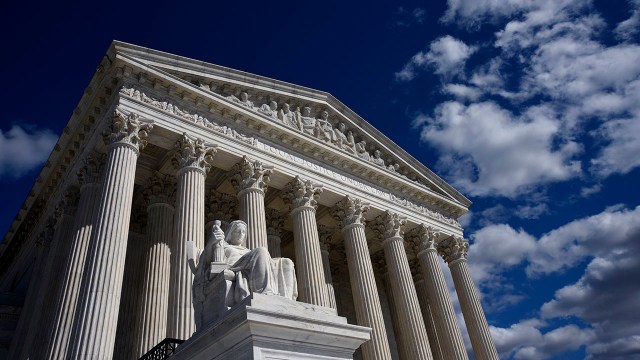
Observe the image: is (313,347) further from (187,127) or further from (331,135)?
(331,135)

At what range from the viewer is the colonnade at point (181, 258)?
15344 millimetres

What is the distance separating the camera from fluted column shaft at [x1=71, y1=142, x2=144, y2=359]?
14.0 m

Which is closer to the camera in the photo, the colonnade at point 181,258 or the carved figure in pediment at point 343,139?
the colonnade at point 181,258

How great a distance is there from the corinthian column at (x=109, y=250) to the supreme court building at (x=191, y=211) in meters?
0.04

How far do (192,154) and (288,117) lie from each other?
7.35 m

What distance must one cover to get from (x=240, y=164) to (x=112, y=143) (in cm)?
589

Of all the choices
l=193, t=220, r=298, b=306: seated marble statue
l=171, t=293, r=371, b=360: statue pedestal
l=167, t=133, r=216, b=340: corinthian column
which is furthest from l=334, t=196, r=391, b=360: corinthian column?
l=171, t=293, r=371, b=360: statue pedestal

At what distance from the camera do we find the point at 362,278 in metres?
24.1

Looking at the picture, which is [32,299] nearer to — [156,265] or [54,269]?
[54,269]

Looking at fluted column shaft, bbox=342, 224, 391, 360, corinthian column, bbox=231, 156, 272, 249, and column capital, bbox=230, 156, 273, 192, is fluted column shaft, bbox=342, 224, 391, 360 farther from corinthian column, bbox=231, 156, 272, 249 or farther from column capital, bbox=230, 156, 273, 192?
column capital, bbox=230, 156, 273, 192

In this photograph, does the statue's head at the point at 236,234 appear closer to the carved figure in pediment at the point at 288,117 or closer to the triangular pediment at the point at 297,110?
the triangular pediment at the point at 297,110

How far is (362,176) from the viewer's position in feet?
93.6

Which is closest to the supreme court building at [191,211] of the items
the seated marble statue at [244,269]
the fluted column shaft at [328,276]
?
the fluted column shaft at [328,276]

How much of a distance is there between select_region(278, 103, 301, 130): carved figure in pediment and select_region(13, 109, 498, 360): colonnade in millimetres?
3435
